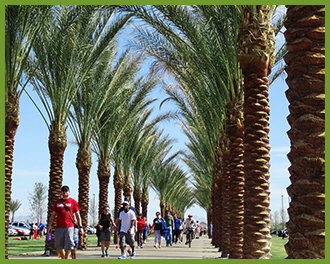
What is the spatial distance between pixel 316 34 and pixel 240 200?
7919 mm

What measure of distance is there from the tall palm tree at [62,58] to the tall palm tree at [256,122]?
7057mm

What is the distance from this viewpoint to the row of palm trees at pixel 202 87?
5953mm

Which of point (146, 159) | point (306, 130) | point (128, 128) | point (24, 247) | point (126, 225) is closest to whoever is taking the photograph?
point (306, 130)

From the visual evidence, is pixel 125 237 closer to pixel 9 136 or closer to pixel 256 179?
pixel 9 136

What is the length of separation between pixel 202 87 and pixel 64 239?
30.3ft

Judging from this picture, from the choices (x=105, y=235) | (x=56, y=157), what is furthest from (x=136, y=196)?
(x=105, y=235)

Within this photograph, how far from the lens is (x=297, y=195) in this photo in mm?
5609

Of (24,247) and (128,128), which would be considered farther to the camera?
(128,128)

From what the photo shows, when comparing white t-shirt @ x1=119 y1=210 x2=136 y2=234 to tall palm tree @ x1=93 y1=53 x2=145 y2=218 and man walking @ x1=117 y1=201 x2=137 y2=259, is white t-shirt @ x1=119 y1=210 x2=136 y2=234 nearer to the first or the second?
man walking @ x1=117 y1=201 x2=137 y2=259

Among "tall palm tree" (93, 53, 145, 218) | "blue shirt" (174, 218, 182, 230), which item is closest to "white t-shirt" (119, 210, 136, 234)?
"tall palm tree" (93, 53, 145, 218)

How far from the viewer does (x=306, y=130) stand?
572cm

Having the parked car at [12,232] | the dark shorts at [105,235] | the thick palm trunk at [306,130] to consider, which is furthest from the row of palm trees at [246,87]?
the parked car at [12,232]

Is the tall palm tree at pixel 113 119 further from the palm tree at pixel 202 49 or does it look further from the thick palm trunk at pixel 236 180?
the thick palm trunk at pixel 236 180

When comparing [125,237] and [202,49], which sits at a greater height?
[202,49]
